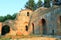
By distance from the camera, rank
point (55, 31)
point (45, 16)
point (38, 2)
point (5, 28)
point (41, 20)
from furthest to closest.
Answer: point (38, 2), point (5, 28), point (41, 20), point (45, 16), point (55, 31)

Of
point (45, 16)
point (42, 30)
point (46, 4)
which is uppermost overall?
point (46, 4)

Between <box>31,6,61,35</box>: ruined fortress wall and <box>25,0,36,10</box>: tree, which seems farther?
<box>25,0,36,10</box>: tree

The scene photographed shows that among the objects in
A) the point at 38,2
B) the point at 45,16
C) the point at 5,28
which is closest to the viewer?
the point at 45,16

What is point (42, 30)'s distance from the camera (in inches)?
1216

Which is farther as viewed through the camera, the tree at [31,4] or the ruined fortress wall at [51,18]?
the tree at [31,4]

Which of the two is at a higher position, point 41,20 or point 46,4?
point 46,4

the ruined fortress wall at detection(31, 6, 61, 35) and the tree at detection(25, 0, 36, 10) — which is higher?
the tree at detection(25, 0, 36, 10)

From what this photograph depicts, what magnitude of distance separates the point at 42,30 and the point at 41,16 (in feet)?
9.21

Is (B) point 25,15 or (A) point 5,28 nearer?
(B) point 25,15

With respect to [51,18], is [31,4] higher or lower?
higher

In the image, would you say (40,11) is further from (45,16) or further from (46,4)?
(46,4)

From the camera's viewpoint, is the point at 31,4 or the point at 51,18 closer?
the point at 51,18

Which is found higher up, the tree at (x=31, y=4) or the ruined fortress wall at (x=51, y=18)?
the tree at (x=31, y=4)

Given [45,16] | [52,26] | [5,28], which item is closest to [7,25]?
[5,28]
